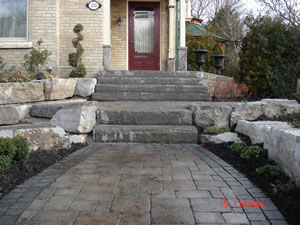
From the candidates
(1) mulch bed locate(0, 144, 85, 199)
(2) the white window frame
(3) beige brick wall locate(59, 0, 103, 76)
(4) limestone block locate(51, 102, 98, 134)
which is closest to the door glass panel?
(3) beige brick wall locate(59, 0, 103, 76)

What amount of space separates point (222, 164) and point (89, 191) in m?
1.65

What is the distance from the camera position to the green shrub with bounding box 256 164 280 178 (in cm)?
281

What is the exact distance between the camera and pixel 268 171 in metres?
2.88

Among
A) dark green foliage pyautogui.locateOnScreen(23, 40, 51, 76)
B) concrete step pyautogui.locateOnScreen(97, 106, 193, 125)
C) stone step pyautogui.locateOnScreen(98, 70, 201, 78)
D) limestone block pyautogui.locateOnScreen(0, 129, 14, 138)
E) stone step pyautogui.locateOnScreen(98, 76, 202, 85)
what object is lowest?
limestone block pyautogui.locateOnScreen(0, 129, 14, 138)

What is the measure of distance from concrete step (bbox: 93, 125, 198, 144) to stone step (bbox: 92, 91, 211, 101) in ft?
6.88

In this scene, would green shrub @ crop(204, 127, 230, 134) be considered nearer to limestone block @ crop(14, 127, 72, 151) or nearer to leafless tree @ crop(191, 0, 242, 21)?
limestone block @ crop(14, 127, 72, 151)

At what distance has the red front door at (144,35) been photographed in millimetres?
10656

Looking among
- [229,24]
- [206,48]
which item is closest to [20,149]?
[206,48]

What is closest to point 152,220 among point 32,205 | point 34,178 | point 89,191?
point 89,191

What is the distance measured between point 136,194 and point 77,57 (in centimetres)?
613

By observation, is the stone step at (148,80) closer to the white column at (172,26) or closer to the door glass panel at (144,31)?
the white column at (172,26)

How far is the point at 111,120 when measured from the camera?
5.03 m

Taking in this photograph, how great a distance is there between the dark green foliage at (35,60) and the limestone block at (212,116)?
15.1 ft

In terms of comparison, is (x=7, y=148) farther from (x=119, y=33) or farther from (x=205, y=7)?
(x=205, y=7)
